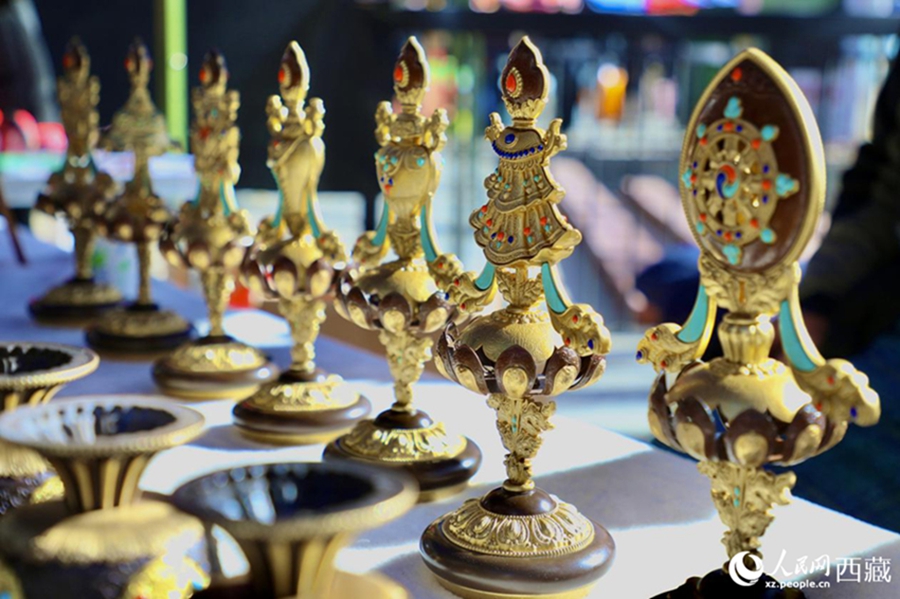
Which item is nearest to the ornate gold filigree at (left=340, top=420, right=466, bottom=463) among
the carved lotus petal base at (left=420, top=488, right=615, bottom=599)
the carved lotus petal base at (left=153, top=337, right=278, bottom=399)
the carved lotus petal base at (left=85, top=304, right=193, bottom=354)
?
the carved lotus petal base at (left=420, top=488, right=615, bottom=599)

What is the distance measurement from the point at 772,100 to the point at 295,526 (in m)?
0.30

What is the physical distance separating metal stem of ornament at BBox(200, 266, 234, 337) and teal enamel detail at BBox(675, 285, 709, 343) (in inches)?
26.1

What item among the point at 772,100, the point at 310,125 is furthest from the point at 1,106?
the point at 772,100

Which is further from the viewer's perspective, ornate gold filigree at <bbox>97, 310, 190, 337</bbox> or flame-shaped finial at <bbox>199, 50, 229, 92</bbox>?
ornate gold filigree at <bbox>97, 310, 190, 337</bbox>

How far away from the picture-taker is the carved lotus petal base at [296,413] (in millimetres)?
958

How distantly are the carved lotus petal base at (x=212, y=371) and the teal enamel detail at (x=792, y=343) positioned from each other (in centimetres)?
68

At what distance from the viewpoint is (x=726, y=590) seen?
23.3 inches

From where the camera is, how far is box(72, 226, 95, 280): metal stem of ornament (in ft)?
4.96

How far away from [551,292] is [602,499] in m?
0.25

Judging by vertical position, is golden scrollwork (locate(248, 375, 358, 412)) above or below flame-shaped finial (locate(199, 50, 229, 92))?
below

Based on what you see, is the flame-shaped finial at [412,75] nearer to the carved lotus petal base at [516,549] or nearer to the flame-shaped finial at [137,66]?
the carved lotus petal base at [516,549]

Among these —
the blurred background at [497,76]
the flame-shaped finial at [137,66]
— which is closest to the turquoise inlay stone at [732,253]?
the flame-shaped finial at [137,66]

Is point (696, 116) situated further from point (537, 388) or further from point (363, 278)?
point (363, 278)

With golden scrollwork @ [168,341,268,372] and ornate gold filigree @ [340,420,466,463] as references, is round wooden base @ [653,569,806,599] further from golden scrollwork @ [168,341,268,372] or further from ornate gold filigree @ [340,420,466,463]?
golden scrollwork @ [168,341,268,372]
